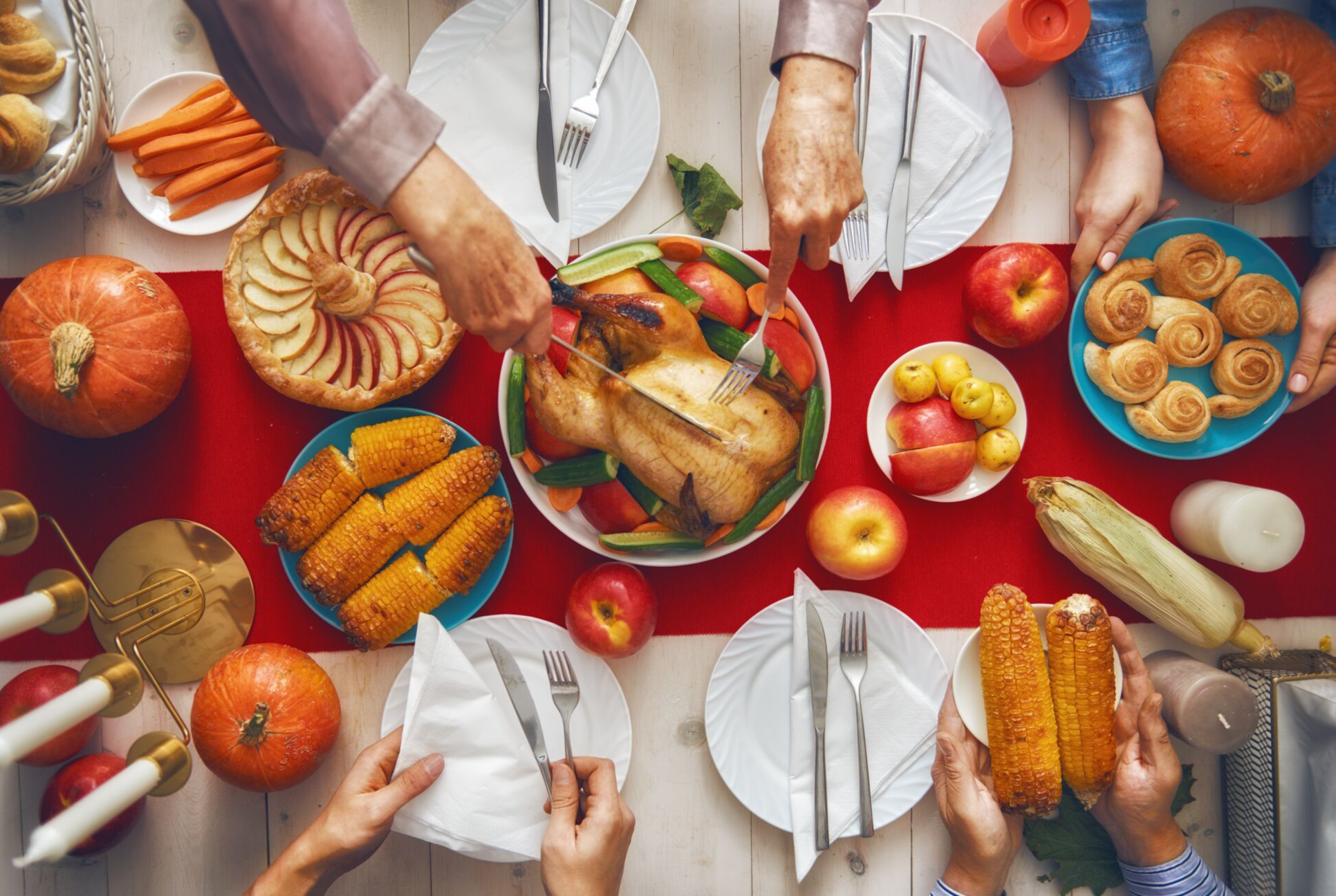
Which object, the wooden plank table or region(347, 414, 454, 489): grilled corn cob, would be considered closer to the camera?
region(347, 414, 454, 489): grilled corn cob

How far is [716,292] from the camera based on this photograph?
2.01 m

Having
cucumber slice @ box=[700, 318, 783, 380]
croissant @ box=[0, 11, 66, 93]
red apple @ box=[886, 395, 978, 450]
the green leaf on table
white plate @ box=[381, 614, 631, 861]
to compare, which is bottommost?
white plate @ box=[381, 614, 631, 861]

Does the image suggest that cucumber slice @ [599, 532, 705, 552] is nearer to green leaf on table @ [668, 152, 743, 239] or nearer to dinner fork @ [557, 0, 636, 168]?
green leaf on table @ [668, 152, 743, 239]

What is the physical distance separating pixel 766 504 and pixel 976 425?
22.9 inches

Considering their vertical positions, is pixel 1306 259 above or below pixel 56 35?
below

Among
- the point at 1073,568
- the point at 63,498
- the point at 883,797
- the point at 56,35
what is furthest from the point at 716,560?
the point at 56,35

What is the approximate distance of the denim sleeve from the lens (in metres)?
2.07

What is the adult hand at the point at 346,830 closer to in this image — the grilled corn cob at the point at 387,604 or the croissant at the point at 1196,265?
the grilled corn cob at the point at 387,604

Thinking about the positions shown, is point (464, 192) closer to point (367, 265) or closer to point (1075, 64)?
point (367, 265)

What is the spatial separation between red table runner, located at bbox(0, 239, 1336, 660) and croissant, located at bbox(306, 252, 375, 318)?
0.98ft

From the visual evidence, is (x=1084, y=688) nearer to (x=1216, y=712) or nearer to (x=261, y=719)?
(x=1216, y=712)

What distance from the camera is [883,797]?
2.12 meters

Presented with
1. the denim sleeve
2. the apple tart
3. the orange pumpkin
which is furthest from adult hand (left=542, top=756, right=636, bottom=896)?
the denim sleeve

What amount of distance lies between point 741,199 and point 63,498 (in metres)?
1.91
